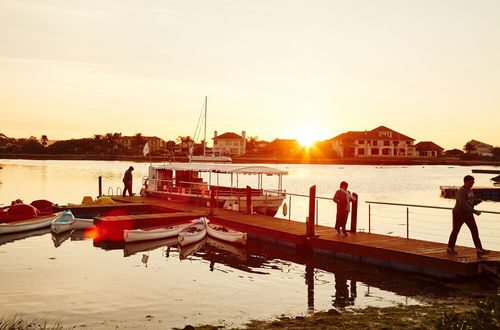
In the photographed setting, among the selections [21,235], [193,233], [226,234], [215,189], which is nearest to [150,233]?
[193,233]

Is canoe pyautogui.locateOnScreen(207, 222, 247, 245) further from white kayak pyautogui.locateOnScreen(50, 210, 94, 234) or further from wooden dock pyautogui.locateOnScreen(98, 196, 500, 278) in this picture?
white kayak pyautogui.locateOnScreen(50, 210, 94, 234)

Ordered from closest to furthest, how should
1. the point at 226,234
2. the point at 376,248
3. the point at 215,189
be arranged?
the point at 376,248 → the point at 226,234 → the point at 215,189

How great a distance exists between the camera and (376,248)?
19344 mm

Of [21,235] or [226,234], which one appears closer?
[226,234]

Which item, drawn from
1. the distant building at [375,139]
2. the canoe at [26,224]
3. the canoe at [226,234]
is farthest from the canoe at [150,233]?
the distant building at [375,139]

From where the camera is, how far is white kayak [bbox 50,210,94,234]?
29594 mm

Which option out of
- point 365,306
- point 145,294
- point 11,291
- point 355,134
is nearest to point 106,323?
point 145,294

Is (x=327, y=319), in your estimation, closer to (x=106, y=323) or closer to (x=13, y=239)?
(x=106, y=323)

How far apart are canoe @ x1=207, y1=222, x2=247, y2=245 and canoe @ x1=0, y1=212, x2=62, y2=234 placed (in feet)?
36.6

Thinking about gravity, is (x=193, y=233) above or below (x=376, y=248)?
below

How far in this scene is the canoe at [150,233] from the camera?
25.6 meters

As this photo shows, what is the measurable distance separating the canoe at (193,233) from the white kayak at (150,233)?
0.75 metres

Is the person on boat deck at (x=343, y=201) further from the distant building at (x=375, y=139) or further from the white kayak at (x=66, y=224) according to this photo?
the distant building at (x=375, y=139)

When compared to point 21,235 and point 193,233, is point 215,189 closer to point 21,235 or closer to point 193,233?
point 193,233
